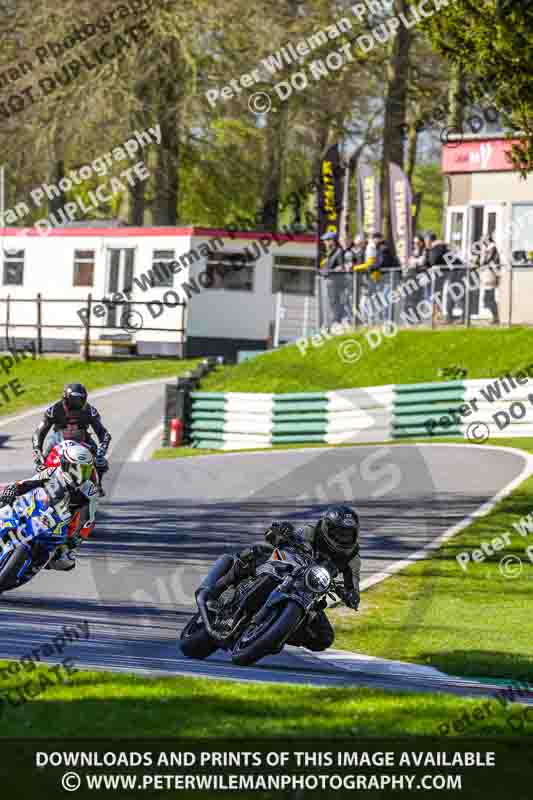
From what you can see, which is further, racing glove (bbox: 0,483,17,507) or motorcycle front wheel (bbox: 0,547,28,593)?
racing glove (bbox: 0,483,17,507)

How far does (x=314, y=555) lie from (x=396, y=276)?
59.8 feet

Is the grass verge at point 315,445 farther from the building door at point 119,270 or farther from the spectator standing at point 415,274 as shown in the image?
the building door at point 119,270

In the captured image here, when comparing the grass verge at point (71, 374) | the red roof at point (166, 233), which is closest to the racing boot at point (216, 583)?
the grass verge at point (71, 374)

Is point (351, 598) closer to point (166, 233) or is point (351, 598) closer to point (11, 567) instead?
point (11, 567)

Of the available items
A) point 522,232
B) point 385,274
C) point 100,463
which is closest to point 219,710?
point 100,463

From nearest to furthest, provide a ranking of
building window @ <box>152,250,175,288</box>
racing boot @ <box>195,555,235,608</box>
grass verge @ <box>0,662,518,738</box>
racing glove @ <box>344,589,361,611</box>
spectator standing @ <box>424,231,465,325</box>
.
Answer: grass verge @ <box>0,662,518,738</box> < racing boot @ <box>195,555,235,608</box> < racing glove @ <box>344,589,361,611</box> < spectator standing @ <box>424,231,465,325</box> < building window @ <box>152,250,175,288</box>

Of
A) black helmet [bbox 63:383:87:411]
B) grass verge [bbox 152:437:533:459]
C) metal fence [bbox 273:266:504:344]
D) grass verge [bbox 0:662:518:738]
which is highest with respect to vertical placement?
metal fence [bbox 273:266:504:344]

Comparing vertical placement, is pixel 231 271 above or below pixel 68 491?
above

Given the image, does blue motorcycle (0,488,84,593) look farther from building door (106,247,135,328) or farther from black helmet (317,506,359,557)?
building door (106,247,135,328)

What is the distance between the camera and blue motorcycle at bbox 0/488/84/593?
1183 cm

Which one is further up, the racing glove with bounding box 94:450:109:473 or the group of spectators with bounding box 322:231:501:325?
the group of spectators with bounding box 322:231:501:325

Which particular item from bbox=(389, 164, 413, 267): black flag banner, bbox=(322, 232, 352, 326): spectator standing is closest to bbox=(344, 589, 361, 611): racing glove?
bbox=(322, 232, 352, 326): spectator standing

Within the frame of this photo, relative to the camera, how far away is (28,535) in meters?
11.9

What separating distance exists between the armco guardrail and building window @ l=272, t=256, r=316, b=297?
1319 centimetres
